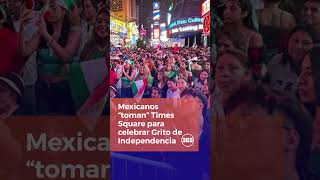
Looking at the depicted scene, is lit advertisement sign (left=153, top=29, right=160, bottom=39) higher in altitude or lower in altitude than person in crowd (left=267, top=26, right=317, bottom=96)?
higher

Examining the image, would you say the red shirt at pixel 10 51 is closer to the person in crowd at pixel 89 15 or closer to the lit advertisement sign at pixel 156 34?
the person in crowd at pixel 89 15

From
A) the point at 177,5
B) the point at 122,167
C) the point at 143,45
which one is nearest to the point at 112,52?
the point at 143,45

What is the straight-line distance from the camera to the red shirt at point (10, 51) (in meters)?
3.72

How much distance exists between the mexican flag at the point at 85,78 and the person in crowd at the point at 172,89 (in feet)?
1.49

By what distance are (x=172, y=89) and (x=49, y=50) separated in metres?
0.92

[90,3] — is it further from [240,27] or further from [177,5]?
[240,27]

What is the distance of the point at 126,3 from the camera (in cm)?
373

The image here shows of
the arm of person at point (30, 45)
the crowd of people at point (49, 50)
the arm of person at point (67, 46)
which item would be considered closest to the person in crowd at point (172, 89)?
the crowd of people at point (49, 50)

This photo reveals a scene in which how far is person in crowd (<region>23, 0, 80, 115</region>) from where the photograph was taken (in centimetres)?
372

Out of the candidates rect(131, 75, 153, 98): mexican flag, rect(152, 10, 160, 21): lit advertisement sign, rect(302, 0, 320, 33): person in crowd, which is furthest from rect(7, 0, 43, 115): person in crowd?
rect(302, 0, 320, 33): person in crowd

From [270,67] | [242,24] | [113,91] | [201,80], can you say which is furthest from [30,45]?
[270,67]

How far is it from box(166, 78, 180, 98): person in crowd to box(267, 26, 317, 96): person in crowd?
26.1 inches

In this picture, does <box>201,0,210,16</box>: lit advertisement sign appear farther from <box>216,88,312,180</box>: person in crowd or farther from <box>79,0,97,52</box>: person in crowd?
<box>79,0,97,52</box>: person in crowd

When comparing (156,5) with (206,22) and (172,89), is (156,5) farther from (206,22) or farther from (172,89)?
(172,89)
